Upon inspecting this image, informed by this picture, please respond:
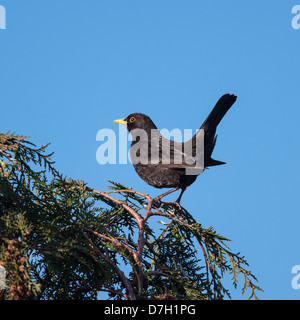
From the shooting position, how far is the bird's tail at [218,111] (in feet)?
25.1

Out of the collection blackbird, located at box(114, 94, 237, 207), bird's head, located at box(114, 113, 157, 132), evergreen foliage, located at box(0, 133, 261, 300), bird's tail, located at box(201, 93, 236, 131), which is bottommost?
evergreen foliage, located at box(0, 133, 261, 300)

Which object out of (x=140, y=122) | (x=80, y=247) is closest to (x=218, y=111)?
(x=140, y=122)

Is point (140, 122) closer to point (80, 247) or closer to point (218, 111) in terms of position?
point (218, 111)

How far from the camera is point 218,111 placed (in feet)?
25.2

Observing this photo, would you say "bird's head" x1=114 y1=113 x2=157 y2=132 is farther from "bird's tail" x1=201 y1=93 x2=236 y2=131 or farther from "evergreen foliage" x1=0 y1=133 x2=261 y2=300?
"evergreen foliage" x1=0 y1=133 x2=261 y2=300

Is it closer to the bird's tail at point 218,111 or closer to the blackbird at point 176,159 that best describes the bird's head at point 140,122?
the blackbird at point 176,159

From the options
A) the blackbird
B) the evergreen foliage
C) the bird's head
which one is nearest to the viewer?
the evergreen foliage

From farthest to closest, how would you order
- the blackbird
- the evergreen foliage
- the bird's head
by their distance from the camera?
1. the bird's head
2. the blackbird
3. the evergreen foliage

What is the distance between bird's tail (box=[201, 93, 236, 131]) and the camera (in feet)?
25.1

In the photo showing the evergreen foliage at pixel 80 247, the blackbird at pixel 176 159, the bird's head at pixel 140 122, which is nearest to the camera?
the evergreen foliage at pixel 80 247

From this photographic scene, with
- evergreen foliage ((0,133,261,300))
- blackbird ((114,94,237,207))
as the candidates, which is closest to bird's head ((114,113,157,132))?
blackbird ((114,94,237,207))

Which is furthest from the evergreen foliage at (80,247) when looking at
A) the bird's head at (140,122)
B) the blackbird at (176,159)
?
the bird's head at (140,122)

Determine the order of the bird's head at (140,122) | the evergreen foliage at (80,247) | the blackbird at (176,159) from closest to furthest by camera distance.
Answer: the evergreen foliage at (80,247) < the blackbird at (176,159) < the bird's head at (140,122)
